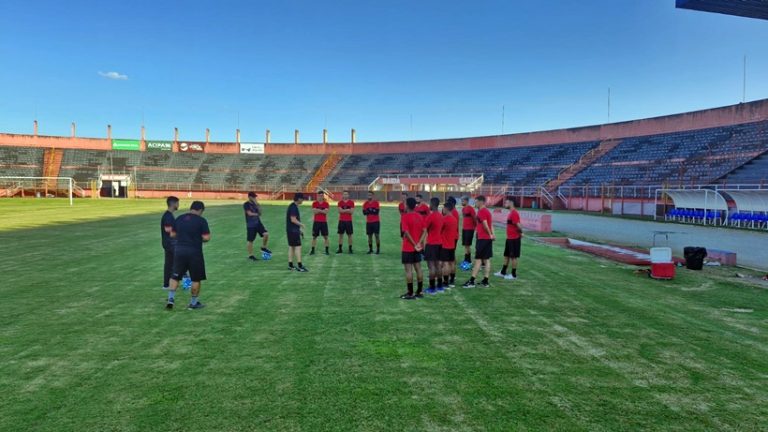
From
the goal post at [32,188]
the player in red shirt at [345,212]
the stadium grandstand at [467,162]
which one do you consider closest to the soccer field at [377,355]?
the player in red shirt at [345,212]

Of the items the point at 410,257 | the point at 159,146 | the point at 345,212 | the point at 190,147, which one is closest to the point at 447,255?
the point at 410,257

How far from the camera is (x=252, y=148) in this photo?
80.4m

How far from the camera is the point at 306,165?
76.8m

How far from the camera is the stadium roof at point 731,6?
21.0 m

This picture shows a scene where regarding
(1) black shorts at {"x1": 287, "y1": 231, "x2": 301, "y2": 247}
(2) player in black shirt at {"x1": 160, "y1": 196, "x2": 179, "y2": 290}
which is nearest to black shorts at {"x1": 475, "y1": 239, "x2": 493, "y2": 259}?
(1) black shorts at {"x1": 287, "y1": 231, "x2": 301, "y2": 247}

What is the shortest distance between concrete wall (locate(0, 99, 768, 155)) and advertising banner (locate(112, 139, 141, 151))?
43.3 inches

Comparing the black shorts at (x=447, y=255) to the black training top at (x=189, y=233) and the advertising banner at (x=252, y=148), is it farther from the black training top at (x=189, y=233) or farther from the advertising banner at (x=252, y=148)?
the advertising banner at (x=252, y=148)

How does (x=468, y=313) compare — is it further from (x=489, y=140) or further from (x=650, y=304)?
(x=489, y=140)

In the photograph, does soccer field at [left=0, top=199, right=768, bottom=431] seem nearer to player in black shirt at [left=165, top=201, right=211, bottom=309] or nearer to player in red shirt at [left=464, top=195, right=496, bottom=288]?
player in red shirt at [left=464, top=195, right=496, bottom=288]

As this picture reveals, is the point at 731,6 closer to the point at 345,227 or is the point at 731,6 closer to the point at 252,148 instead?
the point at 345,227

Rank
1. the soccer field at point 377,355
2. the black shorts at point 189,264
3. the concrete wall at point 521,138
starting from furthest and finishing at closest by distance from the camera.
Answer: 1. the concrete wall at point 521,138
2. the black shorts at point 189,264
3. the soccer field at point 377,355

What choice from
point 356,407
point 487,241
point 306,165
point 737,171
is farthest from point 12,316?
point 306,165

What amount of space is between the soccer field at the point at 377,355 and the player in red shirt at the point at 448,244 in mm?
592

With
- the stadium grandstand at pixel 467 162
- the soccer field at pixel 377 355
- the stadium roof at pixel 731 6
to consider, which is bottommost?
the soccer field at pixel 377 355
